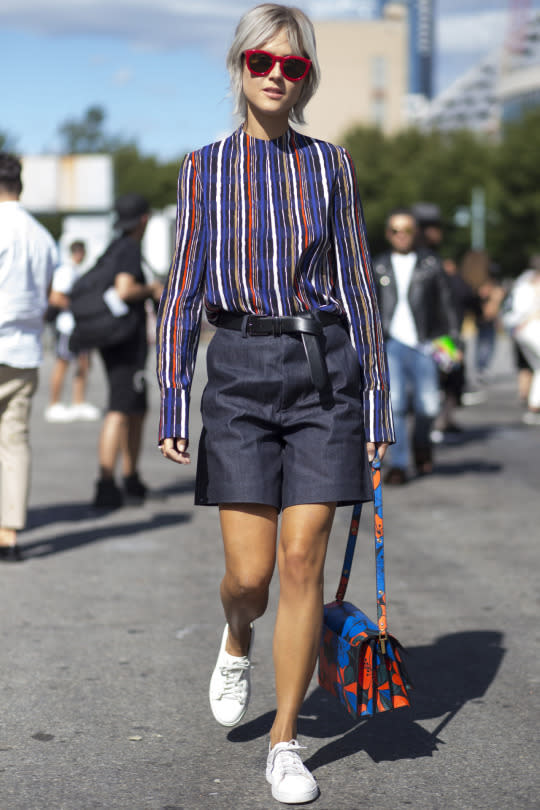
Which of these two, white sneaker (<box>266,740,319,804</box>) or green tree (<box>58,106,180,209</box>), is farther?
green tree (<box>58,106,180,209</box>)

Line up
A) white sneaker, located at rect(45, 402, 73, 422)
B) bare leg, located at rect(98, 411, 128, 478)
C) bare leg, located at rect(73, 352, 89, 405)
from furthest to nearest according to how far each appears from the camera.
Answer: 1. bare leg, located at rect(73, 352, 89, 405)
2. white sneaker, located at rect(45, 402, 73, 422)
3. bare leg, located at rect(98, 411, 128, 478)

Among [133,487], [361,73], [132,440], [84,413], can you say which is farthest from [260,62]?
[361,73]

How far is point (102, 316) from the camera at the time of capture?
26.3 ft

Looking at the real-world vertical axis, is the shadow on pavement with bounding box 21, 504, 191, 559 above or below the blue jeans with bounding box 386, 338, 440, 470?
below

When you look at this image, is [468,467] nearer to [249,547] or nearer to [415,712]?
[415,712]

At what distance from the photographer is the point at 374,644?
341 cm

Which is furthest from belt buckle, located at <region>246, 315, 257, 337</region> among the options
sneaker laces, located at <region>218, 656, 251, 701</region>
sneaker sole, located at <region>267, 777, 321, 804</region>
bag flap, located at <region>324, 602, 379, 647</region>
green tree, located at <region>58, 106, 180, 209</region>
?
green tree, located at <region>58, 106, 180, 209</region>

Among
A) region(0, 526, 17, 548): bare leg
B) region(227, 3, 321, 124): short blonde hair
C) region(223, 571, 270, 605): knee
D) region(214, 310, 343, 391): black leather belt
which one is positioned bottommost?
region(0, 526, 17, 548): bare leg

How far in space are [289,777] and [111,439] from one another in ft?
15.9

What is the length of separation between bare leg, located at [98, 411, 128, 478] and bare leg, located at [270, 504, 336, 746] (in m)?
4.62

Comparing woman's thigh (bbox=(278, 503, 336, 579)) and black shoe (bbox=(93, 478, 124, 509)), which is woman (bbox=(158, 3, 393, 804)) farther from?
black shoe (bbox=(93, 478, 124, 509))

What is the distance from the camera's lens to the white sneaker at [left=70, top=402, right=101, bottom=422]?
45.6 feet

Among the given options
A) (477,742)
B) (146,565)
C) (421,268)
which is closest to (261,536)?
(477,742)

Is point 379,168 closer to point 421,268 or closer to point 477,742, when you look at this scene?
point 421,268
